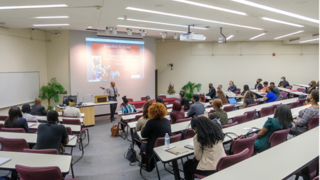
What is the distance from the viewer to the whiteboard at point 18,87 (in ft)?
25.0

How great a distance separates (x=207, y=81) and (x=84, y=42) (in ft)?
25.8

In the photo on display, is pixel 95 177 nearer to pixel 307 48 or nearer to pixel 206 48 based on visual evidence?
pixel 206 48

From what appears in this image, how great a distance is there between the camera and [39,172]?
2.33 meters

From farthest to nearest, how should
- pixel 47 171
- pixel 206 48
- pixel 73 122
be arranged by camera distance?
1. pixel 206 48
2. pixel 73 122
3. pixel 47 171

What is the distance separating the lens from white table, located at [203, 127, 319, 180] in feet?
7.55

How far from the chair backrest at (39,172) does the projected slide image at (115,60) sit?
7.75 meters

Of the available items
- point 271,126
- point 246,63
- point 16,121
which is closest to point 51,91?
point 16,121

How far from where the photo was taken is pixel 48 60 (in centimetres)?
962

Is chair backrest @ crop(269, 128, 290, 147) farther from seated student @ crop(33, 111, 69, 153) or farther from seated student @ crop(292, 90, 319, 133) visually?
seated student @ crop(33, 111, 69, 153)

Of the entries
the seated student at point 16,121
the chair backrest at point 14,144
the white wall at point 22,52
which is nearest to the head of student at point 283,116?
the chair backrest at point 14,144

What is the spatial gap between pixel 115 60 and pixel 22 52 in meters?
3.72

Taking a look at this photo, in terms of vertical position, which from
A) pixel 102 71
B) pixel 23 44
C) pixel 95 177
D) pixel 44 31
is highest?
pixel 44 31

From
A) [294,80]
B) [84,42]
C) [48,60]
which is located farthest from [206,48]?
[48,60]

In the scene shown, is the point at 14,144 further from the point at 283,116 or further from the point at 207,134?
the point at 283,116
